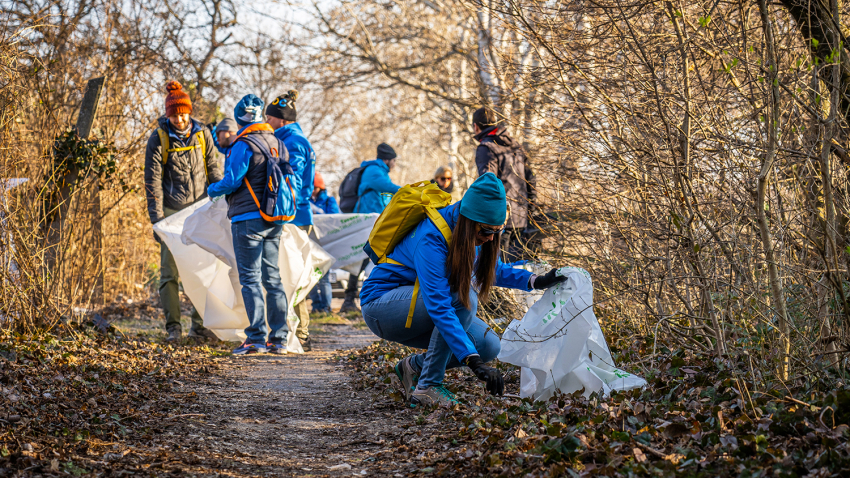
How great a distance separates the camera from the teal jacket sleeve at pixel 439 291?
3861mm

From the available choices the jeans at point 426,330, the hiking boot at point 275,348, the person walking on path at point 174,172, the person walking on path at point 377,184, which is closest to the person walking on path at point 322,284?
the person walking on path at point 377,184

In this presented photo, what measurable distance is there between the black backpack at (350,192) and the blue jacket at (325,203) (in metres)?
0.74

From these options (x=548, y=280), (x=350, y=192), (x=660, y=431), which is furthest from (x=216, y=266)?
(x=660, y=431)

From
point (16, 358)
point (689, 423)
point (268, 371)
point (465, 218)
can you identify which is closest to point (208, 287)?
point (268, 371)

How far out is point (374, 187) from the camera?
32.2ft

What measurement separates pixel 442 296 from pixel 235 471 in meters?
1.40

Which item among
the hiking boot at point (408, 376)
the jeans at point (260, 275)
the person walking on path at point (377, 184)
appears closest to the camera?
the hiking boot at point (408, 376)

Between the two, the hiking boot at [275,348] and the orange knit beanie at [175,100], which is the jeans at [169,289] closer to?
the hiking boot at [275,348]

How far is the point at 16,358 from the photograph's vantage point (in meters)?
4.58

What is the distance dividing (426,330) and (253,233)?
2.61 meters

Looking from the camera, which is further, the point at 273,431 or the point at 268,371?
the point at 268,371

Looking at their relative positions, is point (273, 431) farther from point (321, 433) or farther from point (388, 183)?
point (388, 183)

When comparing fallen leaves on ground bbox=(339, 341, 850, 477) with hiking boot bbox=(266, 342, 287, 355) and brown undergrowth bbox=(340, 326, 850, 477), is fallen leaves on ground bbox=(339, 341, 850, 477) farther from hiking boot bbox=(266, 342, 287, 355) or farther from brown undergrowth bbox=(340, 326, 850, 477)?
hiking boot bbox=(266, 342, 287, 355)

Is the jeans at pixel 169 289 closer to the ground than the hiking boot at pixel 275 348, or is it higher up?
higher up
